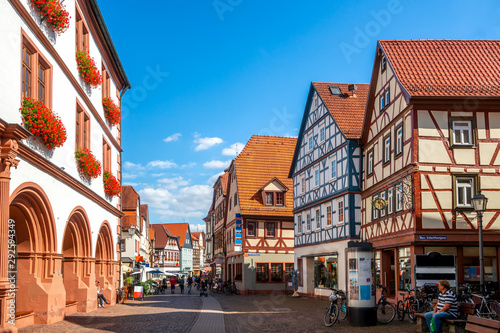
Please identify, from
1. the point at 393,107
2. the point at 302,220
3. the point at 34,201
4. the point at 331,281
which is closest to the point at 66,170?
the point at 34,201

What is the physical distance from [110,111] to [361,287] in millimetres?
14350

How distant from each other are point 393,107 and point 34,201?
47.4 feet

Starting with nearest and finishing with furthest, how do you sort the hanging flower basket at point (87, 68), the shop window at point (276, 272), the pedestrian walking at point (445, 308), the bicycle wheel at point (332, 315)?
the pedestrian walking at point (445, 308), the bicycle wheel at point (332, 315), the hanging flower basket at point (87, 68), the shop window at point (276, 272)

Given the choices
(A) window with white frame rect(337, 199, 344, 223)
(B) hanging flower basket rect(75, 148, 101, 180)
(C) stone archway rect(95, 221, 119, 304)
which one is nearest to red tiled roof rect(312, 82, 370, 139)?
(A) window with white frame rect(337, 199, 344, 223)

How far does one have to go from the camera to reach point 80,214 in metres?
20.2

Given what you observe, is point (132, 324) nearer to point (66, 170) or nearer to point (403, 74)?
point (66, 170)

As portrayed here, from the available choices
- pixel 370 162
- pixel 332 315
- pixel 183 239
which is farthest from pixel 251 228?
pixel 183 239

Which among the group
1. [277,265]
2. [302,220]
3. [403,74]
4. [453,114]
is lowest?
[277,265]

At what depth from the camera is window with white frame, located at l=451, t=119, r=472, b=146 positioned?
2116 centimetres

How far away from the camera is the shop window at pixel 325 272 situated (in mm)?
30516

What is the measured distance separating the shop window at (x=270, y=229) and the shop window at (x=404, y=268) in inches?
841

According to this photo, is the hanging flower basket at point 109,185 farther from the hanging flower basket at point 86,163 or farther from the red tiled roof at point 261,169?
the red tiled roof at point 261,169

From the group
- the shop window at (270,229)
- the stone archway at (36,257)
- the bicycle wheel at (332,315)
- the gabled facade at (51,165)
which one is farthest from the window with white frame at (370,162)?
the shop window at (270,229)

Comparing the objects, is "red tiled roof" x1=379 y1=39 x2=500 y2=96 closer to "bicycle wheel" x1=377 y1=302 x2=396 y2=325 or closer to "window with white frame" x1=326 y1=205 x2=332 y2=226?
"bicycle wheel" x1=377 y1=302 x2=396 y2=325
